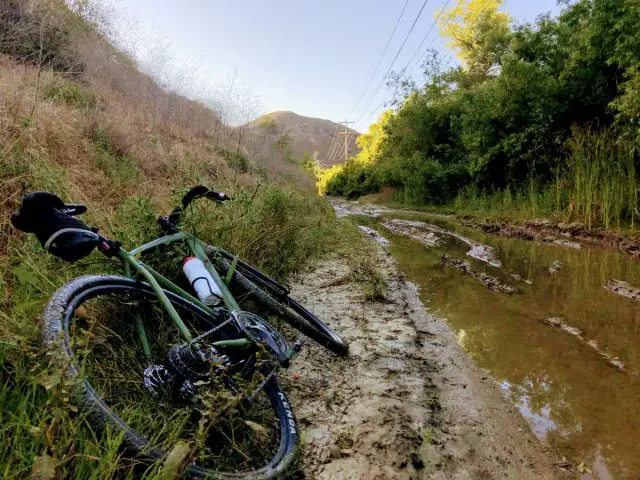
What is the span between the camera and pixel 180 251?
2.96m

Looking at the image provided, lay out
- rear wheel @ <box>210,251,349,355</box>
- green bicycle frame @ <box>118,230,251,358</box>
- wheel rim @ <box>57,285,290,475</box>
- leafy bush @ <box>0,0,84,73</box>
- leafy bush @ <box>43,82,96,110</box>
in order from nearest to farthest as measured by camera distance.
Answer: wheel rim @ <box>57,285,290,475</box>, green bicycle frame @ <box>118,230,251,358</box>, rear wheel @ <box>210,251,349,355</box>, leafy bush @ <box>43,82,96,110</box>, leafy bush @ <box>0,0,84,73</box>

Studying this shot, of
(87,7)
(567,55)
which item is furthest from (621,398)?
(567,55)

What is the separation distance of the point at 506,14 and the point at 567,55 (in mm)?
21608

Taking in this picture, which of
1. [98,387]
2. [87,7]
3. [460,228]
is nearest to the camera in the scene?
[98,387]

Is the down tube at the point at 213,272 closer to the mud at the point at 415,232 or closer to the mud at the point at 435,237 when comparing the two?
the mud at the point at 435,237

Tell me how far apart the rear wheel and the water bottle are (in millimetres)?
238

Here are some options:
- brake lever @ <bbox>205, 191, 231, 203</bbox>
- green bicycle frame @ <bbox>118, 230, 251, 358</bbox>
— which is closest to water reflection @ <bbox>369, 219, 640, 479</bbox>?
green bicycle frame @ <bbox>118, 230, 251, 358</bbox>

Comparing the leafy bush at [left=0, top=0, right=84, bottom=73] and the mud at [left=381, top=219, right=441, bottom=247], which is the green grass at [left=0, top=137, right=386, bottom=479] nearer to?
the leafy bush at [left=0, top=0, right=84, bottom=73]

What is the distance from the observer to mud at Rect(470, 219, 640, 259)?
6.86 m

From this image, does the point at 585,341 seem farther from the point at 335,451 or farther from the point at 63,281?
the point at 63,281

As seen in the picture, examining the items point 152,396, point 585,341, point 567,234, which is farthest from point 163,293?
point 567,234

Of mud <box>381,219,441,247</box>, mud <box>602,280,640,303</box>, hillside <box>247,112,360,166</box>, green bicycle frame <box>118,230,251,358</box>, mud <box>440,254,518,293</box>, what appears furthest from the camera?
hillside <box>247,112,360,166</box>

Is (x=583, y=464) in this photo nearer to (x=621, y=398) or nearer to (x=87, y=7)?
(x=621, y=398)

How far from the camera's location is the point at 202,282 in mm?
2559
